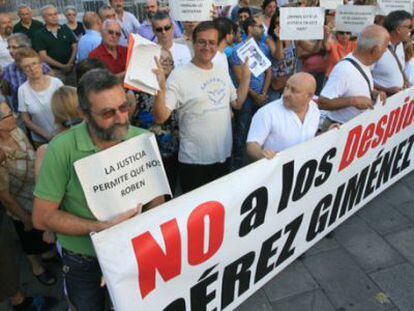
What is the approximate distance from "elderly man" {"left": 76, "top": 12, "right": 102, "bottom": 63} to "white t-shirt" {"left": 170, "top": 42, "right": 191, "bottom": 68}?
56.0 inches

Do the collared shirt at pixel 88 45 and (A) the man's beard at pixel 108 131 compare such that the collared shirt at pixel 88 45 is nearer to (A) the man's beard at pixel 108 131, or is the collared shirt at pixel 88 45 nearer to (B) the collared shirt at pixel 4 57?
(B) the collared shirt at pixel 4 57

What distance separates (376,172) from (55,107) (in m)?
3.09

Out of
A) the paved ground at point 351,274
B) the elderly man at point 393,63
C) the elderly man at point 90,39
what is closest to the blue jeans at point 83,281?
the paved ground at point 351,274

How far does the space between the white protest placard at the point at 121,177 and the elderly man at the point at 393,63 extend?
3132mm

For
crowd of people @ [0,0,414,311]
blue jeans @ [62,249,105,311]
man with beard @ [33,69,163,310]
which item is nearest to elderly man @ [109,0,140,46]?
crowd of people @ [0,0,414,311]

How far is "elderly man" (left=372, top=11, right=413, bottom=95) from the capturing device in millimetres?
3953

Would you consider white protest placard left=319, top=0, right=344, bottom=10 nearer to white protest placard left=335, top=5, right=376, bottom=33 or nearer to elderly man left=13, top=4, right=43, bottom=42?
white protest placard left=335, top=5, right=376, bottom=33

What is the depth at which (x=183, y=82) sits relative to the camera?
2807 mm

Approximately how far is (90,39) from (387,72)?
3656 mm

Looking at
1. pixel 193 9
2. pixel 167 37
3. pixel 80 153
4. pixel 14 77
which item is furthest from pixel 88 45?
pixel 80 153

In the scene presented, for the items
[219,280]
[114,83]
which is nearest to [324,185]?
[219,280]

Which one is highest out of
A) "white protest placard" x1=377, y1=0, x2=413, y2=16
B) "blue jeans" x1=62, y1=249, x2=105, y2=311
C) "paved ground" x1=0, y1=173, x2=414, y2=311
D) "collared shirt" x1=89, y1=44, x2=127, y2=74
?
"white protest placard" x1=377, y1=0, x2=413, y2=16

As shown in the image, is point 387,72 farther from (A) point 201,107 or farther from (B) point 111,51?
(B) point 111,51

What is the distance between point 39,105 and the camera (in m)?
3.41
